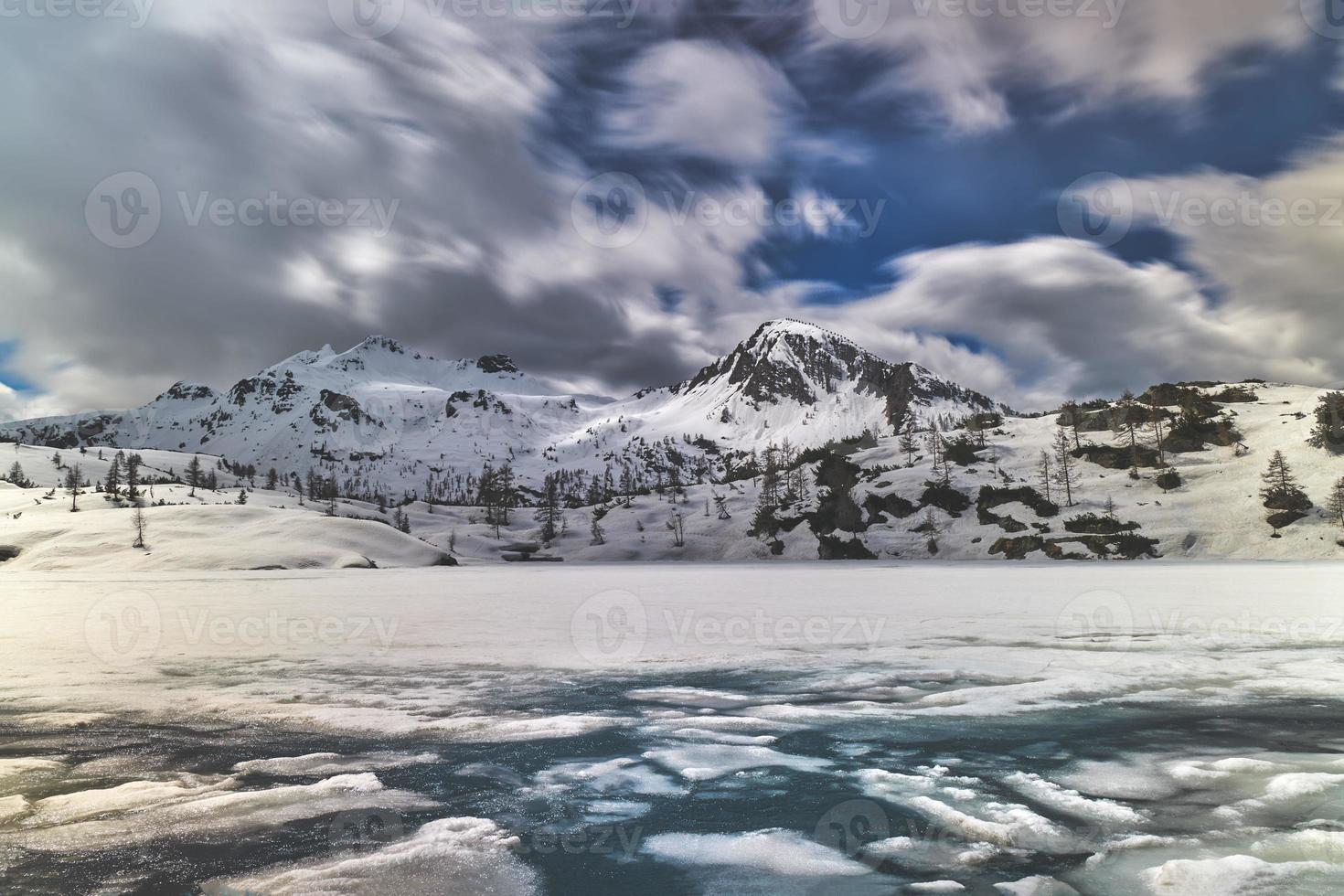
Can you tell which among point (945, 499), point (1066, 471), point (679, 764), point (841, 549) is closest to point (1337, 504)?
point (1066, 471)

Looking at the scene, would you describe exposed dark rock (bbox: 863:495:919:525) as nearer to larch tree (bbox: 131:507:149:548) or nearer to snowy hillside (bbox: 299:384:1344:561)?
snowy hillside (bbox: 299:384:1344:561)

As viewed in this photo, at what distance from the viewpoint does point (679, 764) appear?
27.9ft

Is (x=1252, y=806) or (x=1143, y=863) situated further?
(x=1252, y=806)

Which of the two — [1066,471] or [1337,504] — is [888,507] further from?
[1337,504]

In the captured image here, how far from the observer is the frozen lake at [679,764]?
5.60m

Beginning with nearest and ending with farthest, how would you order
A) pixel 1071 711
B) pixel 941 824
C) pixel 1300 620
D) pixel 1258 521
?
pixel 941 824 → pixel 1071 711 → pixel 1300 620 → pixel 1258 521

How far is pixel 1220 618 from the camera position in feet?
72.0

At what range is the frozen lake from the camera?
560 cm

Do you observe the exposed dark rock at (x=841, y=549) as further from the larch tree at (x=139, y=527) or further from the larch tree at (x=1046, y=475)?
the larch tree at (x=139, y=527)

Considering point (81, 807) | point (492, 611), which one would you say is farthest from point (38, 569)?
point (81, 807)

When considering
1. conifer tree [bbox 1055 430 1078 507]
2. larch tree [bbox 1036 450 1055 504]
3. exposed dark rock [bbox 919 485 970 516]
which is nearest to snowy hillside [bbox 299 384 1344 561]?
exposed dark rock [bbox 919 485 970 516]

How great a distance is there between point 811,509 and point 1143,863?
11688cm

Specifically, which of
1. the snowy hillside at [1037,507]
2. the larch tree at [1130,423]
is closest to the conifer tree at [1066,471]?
the snowy hillside at [1037,507]

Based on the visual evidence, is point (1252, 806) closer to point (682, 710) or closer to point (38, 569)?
point (682, 710)
